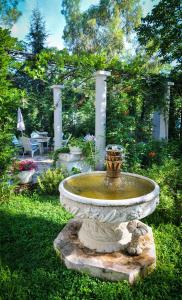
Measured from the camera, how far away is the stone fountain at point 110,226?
263 cm

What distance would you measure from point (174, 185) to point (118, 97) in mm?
3869

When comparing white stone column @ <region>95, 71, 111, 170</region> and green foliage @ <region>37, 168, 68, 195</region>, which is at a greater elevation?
white stone column @ <region>95, 71, 111, 170</region>

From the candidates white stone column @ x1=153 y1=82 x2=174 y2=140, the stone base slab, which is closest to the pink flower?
the stone base slab

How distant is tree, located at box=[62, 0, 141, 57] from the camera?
62.5 ft

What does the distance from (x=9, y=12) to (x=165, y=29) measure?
14.5 meters

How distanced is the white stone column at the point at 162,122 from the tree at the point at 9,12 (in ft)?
45.8

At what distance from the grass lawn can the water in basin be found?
2.94 ft

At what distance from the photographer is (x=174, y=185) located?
184 inches

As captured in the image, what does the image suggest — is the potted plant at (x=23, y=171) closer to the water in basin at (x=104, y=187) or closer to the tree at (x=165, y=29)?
the water in basin at (x=104, y=187)

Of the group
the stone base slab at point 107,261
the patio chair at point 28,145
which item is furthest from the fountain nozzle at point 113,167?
the patio chair at point 28,145

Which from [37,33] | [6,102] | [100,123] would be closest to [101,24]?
[37,33]

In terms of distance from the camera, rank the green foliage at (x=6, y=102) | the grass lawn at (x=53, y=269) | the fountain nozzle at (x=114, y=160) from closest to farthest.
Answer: the grass lawn at (x=53, y=269) < the fountain nozzle at (x=114, y=160) < the green foliage at (x=6, y=102)

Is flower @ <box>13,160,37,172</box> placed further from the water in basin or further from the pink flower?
the water in basin

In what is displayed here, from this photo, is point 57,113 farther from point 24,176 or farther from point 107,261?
point 107,261
